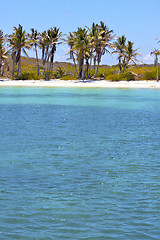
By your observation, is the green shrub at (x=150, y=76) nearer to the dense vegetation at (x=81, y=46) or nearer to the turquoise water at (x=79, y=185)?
the dense vegetation at (x=81, y=46)

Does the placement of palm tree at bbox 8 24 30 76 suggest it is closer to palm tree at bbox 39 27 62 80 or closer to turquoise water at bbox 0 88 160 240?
palm tree at bbox 39 27 62 80

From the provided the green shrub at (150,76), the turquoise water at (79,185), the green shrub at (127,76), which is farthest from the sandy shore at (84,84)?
the turquoise water at (79,185)

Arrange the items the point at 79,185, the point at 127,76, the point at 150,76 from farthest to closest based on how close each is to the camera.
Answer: the point at 150,76 → the point at 127,76 → the point at 79,185

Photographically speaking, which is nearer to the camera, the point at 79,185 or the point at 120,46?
the point at 79,185

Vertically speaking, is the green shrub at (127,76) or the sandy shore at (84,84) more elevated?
the green shrub at (127,76)

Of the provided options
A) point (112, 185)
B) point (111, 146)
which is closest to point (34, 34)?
point (111, 146)

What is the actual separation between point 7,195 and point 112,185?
2.74m

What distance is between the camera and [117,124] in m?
24.8

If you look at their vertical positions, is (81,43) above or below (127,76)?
above

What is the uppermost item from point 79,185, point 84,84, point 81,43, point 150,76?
point 81,43

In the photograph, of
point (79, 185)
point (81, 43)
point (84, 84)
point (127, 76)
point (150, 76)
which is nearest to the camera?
point (79, 185)

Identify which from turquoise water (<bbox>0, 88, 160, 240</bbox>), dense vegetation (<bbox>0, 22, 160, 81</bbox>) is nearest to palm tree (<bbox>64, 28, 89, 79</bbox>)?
dense vegetation (<bbox>0, 22, 160, 81</bbox>)

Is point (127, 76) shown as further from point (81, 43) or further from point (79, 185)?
point (79, 185)

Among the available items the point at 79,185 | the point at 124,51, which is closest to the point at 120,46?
the point at 124,51
